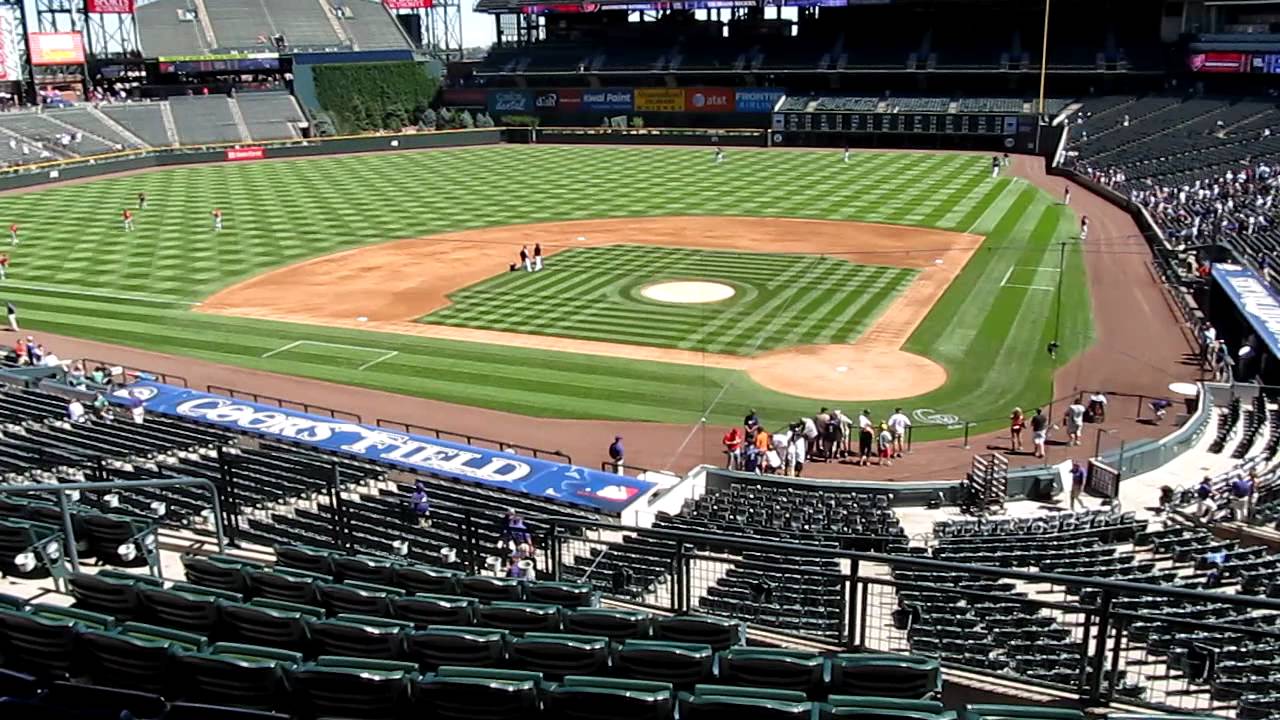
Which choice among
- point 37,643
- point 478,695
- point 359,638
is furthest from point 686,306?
point 478,695

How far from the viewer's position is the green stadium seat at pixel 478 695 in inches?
320

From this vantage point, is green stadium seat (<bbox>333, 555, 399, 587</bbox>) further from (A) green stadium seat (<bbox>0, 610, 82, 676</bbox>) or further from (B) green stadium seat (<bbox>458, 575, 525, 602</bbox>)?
(A) green stadium seat (<bbox>0, 610, 82, 676</bbox>)

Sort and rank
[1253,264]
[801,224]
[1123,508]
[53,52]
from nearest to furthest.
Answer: [1123,508] < [1253,264] < [801,224] < [53,52]

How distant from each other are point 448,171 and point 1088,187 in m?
43.1

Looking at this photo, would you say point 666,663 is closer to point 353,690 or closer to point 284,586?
point 353,690

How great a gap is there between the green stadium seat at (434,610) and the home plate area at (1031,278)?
34.6 meters

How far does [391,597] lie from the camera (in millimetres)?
10578

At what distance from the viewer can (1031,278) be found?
42.0 m

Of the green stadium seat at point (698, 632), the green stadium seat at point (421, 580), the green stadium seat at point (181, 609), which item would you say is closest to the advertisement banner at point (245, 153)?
the green stadium seat at point (421, 580)

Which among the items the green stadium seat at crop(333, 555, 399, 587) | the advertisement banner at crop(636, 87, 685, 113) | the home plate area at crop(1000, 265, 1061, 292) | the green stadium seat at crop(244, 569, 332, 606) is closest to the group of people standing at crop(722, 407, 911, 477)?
the green stadium seat at crop(333, 555, 399, 587)

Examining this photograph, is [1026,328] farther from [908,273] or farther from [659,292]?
[659,292]

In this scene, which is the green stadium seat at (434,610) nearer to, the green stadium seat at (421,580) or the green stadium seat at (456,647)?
the green stadium seat at (456,647)

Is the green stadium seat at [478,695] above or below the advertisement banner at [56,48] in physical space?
below

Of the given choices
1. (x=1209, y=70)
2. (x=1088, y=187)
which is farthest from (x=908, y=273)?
(x=1209, y=70)
